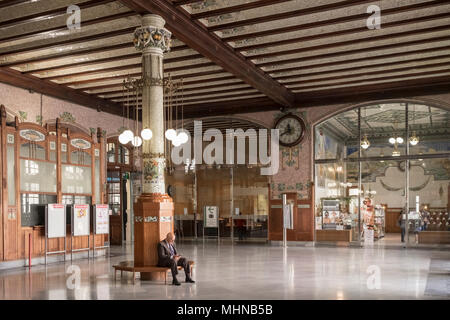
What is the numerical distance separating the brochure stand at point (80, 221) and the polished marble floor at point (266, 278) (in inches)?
27.1

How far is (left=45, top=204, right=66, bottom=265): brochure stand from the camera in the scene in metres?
11.2

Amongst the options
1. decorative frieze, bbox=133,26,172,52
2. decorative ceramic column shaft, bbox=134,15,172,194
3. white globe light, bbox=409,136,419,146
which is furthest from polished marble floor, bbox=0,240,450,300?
decorative frieze, bbox=133,26,172,52

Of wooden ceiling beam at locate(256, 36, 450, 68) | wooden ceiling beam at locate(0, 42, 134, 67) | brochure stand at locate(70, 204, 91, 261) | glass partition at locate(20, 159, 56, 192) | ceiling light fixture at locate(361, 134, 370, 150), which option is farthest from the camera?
ceiling light fixture at locate(361, 134, 370, 150)

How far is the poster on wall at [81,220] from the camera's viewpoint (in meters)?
12.0

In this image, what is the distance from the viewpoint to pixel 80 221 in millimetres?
12156

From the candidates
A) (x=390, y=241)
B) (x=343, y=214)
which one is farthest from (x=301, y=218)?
(x=390, y=241)

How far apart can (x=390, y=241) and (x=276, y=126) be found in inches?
192

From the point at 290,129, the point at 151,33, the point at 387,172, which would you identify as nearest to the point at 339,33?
the point at 151,33

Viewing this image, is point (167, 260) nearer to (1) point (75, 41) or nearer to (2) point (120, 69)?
(1) point (75, 41)

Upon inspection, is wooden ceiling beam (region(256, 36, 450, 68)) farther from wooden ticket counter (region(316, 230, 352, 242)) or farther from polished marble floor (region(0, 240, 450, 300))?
wooden ticket counter (region(316, 230, 352, 242))

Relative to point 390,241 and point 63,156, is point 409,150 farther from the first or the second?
point 63,156

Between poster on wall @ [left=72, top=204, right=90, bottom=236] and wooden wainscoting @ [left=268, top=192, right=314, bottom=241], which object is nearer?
poster on wall @ [left=72, top=204, right=90, bottom=236]

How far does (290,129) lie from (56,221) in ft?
24.6

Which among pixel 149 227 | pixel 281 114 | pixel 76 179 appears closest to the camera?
pixel 149 227
